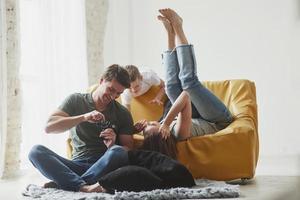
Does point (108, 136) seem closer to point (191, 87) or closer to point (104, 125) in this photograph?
point (104, 125)

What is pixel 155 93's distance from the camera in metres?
2.82

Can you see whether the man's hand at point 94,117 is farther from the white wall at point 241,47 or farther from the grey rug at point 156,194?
the white wall at point 241,47

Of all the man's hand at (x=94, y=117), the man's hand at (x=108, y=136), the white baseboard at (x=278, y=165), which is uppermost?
the man's hand at (x=94, y=117)

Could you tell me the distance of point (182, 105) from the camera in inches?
89.4

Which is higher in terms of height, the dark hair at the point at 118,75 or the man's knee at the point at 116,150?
the dark hair at the point at 118,75

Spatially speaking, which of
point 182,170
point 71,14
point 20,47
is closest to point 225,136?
point 182,170

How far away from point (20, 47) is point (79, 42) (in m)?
0.67

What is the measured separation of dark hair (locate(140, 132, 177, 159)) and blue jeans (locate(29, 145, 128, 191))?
249 millimetres

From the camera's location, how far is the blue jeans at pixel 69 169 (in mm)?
1972

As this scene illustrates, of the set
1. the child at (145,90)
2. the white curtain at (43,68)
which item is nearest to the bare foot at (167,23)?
the child at (145,90)

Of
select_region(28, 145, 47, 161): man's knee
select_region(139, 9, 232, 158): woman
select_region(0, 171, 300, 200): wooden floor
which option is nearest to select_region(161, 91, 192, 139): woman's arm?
select_region(139, 9, 232, 158): woman

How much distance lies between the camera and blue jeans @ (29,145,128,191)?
6.47 feet

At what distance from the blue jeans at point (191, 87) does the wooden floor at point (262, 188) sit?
39 cm

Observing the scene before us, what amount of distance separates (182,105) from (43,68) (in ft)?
5.58
